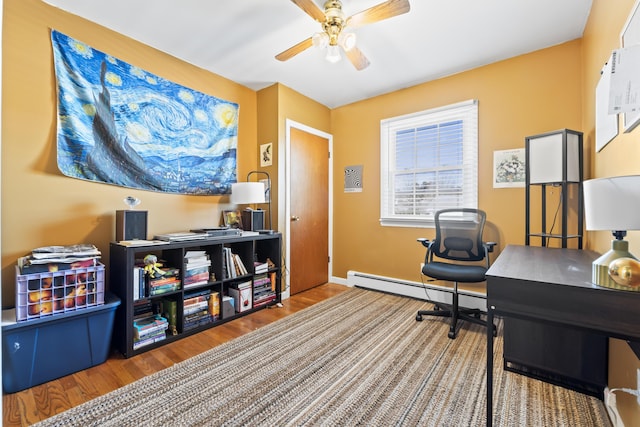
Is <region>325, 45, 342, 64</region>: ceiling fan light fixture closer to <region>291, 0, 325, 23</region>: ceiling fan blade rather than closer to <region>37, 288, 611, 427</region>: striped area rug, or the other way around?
<region>291, 0, 325, 23</region>: ceiling fan blade

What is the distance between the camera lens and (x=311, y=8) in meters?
1.76

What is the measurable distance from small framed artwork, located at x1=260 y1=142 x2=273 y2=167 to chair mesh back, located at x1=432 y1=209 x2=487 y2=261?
1.93m

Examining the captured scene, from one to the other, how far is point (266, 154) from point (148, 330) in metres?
2.08

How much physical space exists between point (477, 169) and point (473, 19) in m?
1.33

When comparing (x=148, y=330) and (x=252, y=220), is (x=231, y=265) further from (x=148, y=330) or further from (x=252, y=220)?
(x=148, y=330)

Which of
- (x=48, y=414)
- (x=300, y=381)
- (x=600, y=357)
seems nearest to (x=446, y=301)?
(x=600, y=357)

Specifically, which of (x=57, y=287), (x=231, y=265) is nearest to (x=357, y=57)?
(x=231, y=265)

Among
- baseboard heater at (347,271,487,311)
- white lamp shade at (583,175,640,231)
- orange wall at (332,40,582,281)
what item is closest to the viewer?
white lamp shade at (583,175,640,231)

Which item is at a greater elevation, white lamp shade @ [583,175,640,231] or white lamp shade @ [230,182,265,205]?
white lamp shade @ [230,182,265,205]

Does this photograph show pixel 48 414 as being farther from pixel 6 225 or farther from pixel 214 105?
pixel 214 105

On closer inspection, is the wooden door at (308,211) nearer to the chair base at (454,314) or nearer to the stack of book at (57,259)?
the chair base at (454,314)

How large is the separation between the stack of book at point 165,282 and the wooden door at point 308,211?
4.49 feet

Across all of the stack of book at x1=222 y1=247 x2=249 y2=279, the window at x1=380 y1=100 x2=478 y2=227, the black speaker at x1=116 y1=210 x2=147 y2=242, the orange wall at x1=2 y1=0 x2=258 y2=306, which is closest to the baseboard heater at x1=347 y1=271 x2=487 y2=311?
the window at x1=380 y1=100 x2=478 y2=227

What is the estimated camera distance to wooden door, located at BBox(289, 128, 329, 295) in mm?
3377
